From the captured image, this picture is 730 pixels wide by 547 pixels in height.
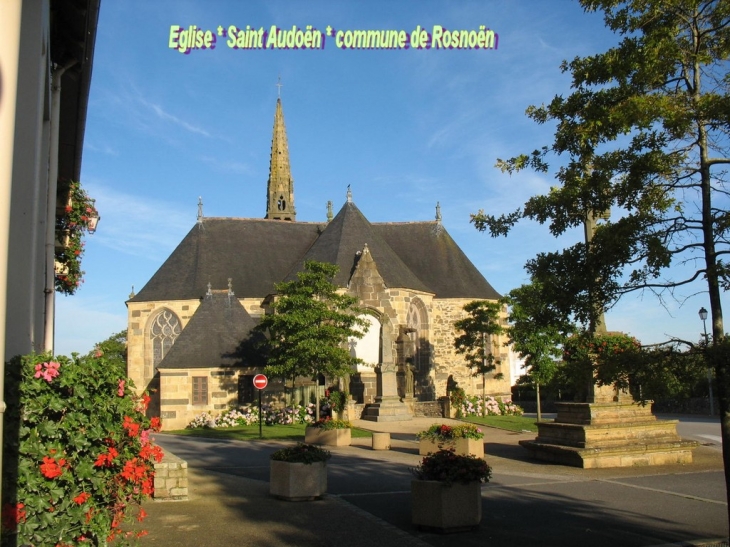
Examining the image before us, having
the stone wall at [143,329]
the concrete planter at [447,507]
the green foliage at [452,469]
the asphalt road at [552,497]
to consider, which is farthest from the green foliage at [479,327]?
the concrete planter at [447,507]

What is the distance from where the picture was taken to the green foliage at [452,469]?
8461mm

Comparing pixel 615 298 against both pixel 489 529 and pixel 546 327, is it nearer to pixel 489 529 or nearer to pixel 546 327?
pixel 546 327

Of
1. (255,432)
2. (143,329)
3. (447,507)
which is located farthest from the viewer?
(143,329)

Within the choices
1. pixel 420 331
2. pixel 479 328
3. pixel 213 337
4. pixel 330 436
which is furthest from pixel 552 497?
pixel 420 331

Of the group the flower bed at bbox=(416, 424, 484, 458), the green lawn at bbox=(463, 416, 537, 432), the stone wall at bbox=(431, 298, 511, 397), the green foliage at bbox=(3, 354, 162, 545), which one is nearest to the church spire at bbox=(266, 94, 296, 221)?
the stone wall at bbox=(431, 298, 511, 397)

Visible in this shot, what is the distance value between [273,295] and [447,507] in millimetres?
30202

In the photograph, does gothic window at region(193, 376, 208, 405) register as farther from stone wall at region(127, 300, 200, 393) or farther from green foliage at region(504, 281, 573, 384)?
green foliage at region(504, 281, 573, 384)

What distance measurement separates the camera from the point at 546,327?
7539 mm

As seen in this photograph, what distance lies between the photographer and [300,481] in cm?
1023

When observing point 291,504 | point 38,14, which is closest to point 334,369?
point 291,504

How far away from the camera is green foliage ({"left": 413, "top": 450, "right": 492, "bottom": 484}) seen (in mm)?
8461

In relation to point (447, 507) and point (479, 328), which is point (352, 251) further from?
point (447, 507)

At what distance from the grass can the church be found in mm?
2863

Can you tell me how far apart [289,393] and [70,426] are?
2741 cm
